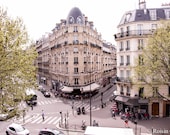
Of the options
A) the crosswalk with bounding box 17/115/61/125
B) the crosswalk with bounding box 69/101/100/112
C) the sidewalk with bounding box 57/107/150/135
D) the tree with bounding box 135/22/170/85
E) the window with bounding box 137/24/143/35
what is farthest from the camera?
the crosswalk with bounding box 69/101/100/112

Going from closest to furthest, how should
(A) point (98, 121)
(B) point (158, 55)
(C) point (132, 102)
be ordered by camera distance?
(B) point (158, 55) → (A) point (98, 121) → (C) point (132, 102)

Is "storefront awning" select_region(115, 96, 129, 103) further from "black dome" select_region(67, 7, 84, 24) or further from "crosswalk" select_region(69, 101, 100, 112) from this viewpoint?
"black dome" select_region(67, 7, 84, 24)

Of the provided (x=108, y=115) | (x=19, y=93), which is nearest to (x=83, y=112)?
(x=108, y=115)

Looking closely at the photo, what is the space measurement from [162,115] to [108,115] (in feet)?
27.4

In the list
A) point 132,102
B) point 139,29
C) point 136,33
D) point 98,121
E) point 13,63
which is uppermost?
point 139,29

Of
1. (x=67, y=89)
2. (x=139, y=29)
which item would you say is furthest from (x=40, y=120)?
(x=139, y=29)

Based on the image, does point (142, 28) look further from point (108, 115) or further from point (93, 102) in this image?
point (93, 102)

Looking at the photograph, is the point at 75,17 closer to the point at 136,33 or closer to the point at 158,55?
the point at 136,33

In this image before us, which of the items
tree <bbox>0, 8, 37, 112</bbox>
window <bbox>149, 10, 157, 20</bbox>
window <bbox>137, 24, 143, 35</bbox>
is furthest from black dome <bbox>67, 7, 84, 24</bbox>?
tree <bbox>0, 8, 37, 112</bbox>

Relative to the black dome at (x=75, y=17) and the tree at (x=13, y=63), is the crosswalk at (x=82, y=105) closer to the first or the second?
the black dome at (x=75, y=17)

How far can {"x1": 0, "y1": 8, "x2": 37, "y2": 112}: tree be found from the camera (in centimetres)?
1742

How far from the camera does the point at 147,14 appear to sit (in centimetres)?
3816

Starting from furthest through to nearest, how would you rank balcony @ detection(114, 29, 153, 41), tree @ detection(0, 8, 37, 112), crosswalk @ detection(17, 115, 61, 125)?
balcony @ detection(114, 29, 153, 41)
crosswalk @ detection(17, 115, 61, 125)
tree @ detection(0, 8, 37, 112)

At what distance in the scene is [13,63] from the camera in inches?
701
